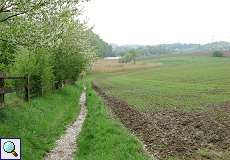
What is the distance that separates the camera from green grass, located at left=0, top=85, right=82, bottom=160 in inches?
718

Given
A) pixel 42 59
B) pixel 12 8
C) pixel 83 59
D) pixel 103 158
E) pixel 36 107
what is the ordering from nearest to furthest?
pixel 103 158 → pixel 12 8 → pixel 36 107 → pixel 42 59 → pixel 83 59

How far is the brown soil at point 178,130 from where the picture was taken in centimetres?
1753

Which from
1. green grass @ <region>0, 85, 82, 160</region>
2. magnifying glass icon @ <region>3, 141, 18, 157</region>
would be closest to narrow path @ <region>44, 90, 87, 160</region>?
green grass @ <region>0, 85, 82, 160</region>

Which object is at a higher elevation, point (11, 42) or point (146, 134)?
point (11, 42)

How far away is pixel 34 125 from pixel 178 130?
7029 mm

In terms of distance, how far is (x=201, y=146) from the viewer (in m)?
17.8

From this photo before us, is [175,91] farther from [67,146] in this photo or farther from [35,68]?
[67,146]

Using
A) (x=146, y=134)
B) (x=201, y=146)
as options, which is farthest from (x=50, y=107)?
(x=201, y=146)

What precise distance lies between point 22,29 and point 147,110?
1608 centimetres

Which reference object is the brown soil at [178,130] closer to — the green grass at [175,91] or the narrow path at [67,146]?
the narrow path at [67,146]

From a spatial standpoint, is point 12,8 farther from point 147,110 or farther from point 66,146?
point 147,110

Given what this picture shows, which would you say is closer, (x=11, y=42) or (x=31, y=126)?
(x=11, y=42)

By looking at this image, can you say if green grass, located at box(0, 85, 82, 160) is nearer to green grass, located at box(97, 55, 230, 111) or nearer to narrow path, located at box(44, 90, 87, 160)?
narrow path, located at box(44, 90, 87, 160)

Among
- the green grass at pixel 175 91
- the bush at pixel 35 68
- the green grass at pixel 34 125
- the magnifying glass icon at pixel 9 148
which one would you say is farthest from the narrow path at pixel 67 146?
the green grass at pixel 175 91
